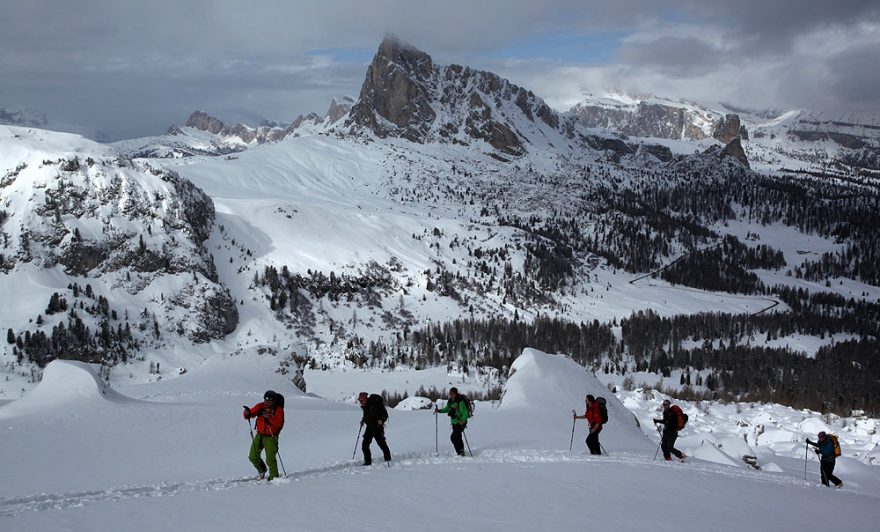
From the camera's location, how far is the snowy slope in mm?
14141

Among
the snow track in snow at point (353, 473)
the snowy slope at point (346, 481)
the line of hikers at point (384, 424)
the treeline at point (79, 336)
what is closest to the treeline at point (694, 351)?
the treeline at point (79, 336)

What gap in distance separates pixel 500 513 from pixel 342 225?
158 meters

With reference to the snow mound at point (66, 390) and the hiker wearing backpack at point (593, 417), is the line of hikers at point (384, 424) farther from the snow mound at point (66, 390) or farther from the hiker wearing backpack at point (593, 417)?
the snow mound at point (66, 390)

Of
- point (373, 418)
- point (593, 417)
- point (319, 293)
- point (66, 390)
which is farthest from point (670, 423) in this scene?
point (319, 293)

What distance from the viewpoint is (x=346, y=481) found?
18125 mm

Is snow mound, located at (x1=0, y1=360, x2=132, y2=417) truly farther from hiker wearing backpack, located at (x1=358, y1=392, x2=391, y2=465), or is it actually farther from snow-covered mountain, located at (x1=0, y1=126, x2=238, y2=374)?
snow-covered mountain, located at (x1=0, y1=126, x2=238, y2=374)

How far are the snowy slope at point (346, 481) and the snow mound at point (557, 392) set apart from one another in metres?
2.72

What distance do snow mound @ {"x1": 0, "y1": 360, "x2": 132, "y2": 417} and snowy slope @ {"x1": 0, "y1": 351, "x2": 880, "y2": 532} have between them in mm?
156

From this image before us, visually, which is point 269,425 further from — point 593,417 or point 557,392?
point 557,392

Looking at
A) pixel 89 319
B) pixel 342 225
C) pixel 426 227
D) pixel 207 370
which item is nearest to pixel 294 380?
pixel 207 370

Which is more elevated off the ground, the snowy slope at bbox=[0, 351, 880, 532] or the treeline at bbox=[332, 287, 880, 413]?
the snowy slope at bbox=[0, 351, 880, 532]

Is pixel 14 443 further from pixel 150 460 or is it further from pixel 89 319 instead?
pixel 89 319

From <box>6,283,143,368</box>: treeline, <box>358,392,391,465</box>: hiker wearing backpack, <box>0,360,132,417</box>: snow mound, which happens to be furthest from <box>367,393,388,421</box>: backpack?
<box>6,283,143,368</box>: treeline

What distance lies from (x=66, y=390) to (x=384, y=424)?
19.8 metres
